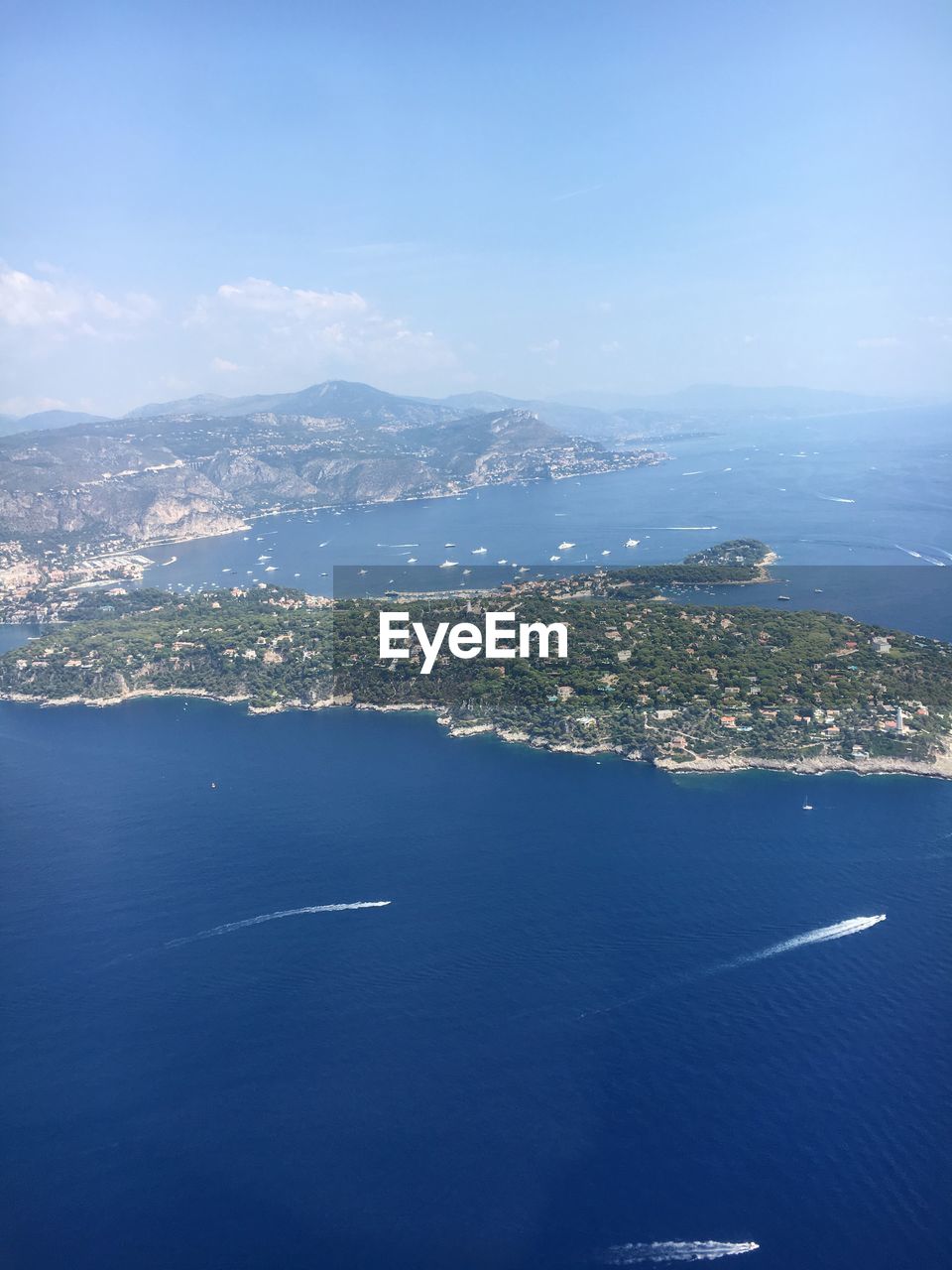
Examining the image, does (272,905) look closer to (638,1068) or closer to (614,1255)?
(638,1068)

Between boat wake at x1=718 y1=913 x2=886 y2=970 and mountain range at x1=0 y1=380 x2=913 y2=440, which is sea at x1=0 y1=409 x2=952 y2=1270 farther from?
mountain range at x1=0 y1=380 x2=913 y2=440

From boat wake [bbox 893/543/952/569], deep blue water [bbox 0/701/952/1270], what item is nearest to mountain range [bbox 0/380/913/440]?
boat wake [bbox 893/543/952/569]

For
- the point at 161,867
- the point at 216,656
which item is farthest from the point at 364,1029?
the point at 216,656

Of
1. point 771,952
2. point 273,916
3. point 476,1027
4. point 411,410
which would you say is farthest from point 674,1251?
point 411,410

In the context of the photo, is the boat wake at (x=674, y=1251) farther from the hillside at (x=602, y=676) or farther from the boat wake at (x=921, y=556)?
the boat wake at (x=921, y=556)

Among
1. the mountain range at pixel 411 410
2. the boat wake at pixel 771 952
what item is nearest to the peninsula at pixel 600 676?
the boat wake at pixel 771 952

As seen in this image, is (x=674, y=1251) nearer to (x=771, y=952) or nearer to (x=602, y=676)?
(x=771, y=952)
